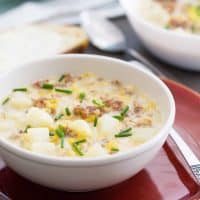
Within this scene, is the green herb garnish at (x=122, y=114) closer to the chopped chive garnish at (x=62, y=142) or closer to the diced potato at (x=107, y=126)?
the diced potato at (x=107, y=126)

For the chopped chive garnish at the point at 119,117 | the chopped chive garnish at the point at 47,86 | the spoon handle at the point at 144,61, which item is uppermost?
the chopped chive garnish at the point at 47,86

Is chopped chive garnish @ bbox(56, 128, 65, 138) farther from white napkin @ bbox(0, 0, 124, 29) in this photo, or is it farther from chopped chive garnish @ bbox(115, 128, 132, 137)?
white napkin @ bbox(0, 0, 124, 29)

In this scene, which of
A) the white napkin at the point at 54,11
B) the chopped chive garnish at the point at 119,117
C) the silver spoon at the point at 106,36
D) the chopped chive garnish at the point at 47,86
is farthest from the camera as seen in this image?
the white napkin at the point at 54,11

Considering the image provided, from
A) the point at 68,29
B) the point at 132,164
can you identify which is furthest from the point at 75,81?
the point at 68,29

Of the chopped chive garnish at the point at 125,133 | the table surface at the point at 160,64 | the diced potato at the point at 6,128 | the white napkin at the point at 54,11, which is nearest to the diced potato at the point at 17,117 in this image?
the diced potato at the point at 6,128

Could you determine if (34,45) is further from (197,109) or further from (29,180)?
(29,180)
